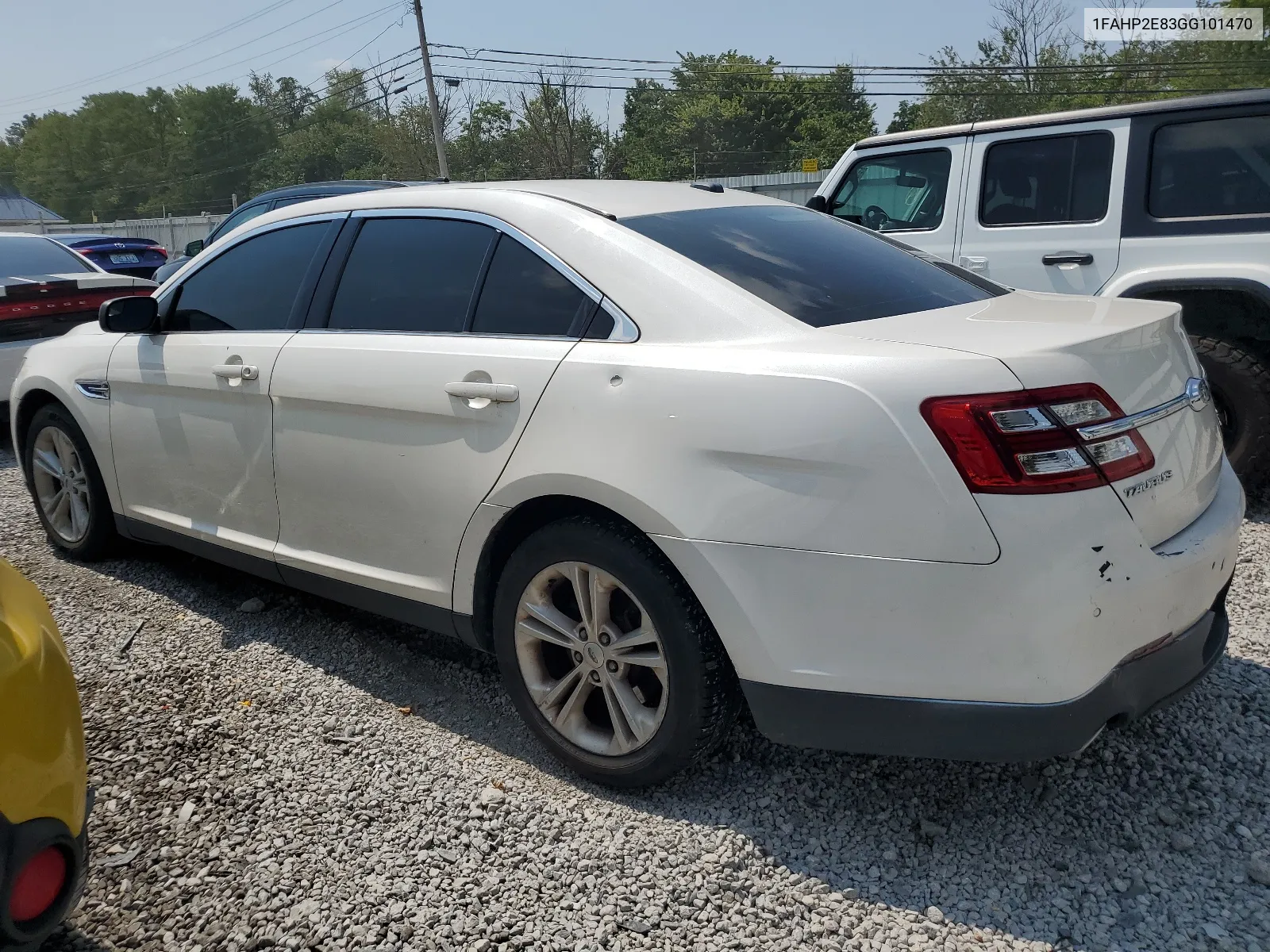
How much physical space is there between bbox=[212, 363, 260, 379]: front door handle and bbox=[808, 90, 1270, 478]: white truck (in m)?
3.93

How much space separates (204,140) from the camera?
333ft

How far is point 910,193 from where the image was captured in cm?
620

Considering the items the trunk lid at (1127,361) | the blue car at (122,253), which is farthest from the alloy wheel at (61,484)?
the blue car at (122,253)

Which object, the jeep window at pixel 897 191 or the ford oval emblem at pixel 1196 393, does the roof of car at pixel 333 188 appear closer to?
the jeep window at pixel 897 191

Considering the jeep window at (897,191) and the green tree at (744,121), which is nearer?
the jeep window at (897,191)

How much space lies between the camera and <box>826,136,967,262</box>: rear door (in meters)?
5.91

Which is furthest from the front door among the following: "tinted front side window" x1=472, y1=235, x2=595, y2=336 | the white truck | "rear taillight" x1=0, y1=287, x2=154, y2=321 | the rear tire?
the rear tire

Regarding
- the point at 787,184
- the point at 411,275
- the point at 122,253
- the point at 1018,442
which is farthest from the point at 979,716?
the point at 787,184

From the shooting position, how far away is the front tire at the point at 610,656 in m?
2.48

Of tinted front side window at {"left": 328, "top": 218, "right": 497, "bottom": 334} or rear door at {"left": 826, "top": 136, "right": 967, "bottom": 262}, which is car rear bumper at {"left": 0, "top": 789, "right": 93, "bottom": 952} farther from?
rear door at {"left": 826, "top": 136, "right": 967, "bottom": 262}

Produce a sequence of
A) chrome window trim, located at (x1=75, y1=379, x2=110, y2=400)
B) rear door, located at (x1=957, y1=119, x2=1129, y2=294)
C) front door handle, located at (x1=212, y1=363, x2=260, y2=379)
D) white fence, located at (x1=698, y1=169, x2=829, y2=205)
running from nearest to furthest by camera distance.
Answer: front door handle, located at (x1=212, y1=363, x2=260, y2=379), chrome window trim, located at (x1=75, y1=379, x2=110, y2=400), rear door, located at (x1=957, y1=119, x2=1129, y2=294), white fence, located at (x1=698, y1=169, x2=829, y2=205)

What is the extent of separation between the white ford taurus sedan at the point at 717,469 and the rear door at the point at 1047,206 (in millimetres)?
2446

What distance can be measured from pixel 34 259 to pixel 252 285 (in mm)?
6332

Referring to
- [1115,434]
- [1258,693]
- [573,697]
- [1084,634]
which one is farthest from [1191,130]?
[573,697]
